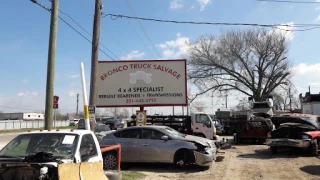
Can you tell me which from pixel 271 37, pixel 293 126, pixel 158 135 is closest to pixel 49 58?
pixel 158 135

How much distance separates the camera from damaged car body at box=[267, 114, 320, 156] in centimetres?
1509

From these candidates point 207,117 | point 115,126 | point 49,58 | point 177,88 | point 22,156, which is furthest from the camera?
point 115,126

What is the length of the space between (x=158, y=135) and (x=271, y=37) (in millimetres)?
34627

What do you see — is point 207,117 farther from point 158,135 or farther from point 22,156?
point 22,156

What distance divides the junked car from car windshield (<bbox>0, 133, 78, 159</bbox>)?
570cm

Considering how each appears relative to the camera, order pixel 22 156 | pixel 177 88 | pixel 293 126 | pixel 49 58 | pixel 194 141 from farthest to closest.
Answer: pixel 177 88 < pixel 293 126 < pixel 194 141 < pixel 49 58 < pixel 22 156

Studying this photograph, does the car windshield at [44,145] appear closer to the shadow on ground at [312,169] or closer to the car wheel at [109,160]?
the car wheel at [109,160]

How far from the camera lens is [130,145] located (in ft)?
39.4

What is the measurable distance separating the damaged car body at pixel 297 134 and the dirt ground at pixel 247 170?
0.62 m

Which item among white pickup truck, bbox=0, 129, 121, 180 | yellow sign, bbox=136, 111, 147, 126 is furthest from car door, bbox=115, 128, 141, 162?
yellow sign, bbox=136, 111, 147, 126

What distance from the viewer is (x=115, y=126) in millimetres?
41938

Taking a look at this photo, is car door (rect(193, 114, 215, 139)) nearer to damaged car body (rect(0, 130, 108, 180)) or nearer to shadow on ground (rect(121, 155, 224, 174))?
shadow on ground (rect(121, 155, 224, 174))

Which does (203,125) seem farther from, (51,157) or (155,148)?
(51,157)

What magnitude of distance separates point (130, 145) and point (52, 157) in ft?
21.2
